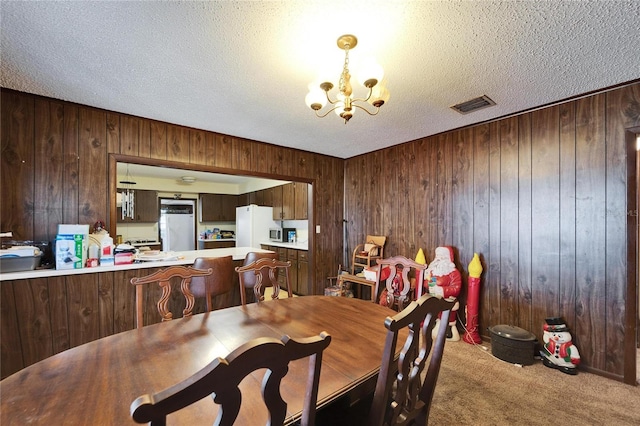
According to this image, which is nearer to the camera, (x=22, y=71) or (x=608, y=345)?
(x=22, y=71)

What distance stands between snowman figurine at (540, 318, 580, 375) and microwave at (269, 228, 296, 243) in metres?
4.24

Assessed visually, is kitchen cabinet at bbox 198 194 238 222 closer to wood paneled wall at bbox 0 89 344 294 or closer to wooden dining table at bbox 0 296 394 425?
wood paneled wall at bbox 0 89 344 294

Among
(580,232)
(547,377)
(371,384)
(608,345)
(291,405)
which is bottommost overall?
(547,377)

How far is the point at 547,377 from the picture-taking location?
2223 mm

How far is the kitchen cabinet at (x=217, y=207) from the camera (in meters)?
6.79

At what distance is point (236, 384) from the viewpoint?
1.93ft

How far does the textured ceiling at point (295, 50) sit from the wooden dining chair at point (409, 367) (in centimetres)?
148

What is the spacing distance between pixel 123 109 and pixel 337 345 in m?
2.94

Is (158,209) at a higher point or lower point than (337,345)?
higher

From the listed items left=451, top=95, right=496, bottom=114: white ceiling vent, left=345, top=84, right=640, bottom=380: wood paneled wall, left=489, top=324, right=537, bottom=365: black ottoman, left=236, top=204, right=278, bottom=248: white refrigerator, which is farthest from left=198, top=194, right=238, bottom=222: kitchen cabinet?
left=489, top=324, right=537, bottom=365: black ottoman

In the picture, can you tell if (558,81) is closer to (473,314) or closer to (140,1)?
(473,314)

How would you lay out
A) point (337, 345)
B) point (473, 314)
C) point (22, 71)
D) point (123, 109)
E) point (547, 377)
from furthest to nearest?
point (473, 314) → point (123, 109) → point (547, 377) → point (22, 71) → point (337, 345)

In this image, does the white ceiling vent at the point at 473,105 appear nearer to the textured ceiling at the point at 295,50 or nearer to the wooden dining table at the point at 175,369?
the textured ceiling at the point at 295,50

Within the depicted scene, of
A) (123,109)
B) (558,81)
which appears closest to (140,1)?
(123,109)
